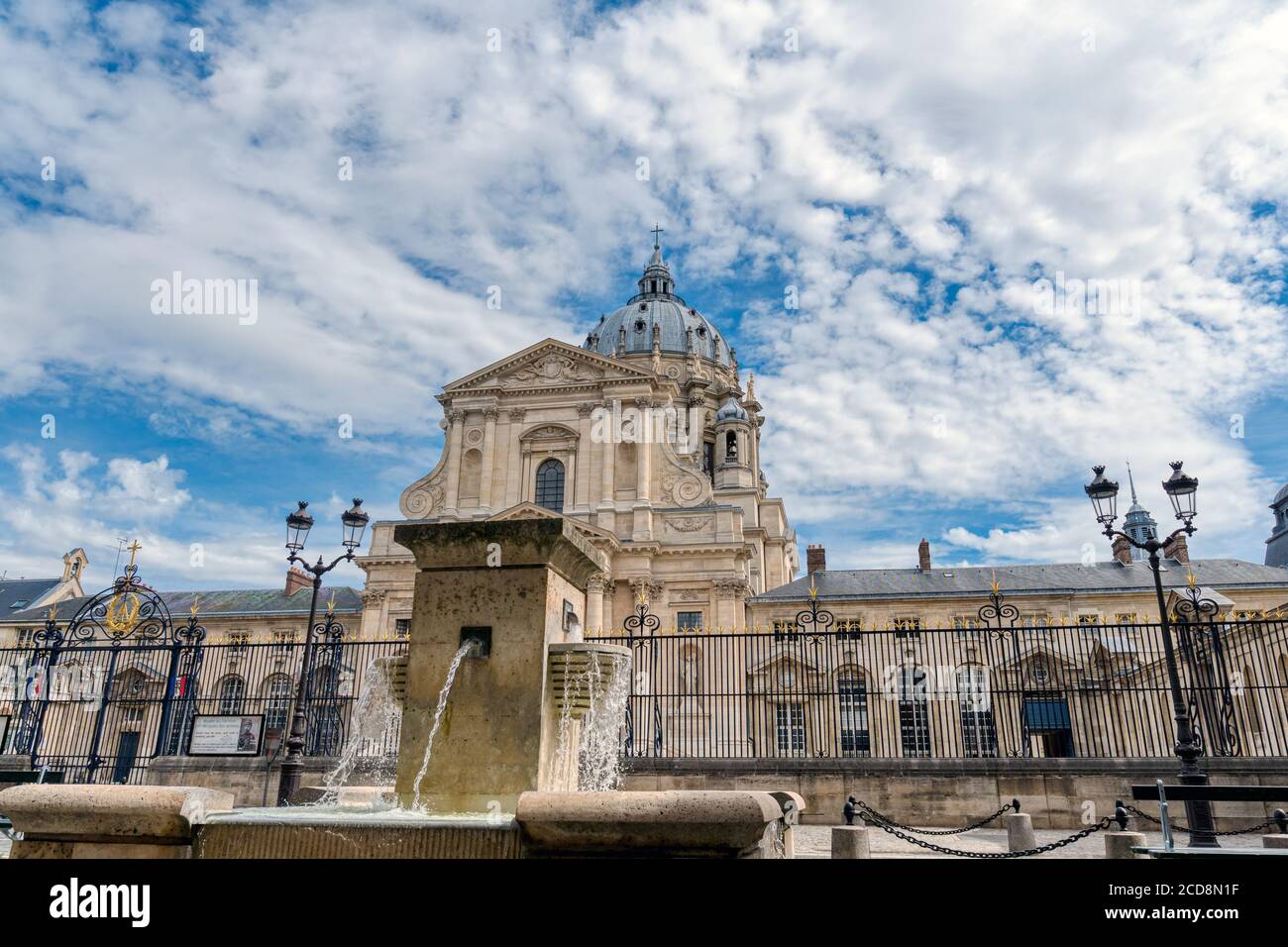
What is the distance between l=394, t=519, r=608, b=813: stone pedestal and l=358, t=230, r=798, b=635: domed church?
29840 millimetres

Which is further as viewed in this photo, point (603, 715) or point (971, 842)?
point (971, 842)

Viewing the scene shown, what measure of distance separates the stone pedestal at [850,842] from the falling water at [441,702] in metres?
4.17

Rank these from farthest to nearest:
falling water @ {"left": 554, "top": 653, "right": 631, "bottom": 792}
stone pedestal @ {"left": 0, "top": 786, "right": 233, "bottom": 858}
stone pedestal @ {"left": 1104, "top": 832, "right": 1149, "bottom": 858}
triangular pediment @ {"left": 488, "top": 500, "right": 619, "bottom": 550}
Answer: triangular pediment @ {"left": 488, "top": 500, "right": 619, "bottom": 550} < stone pedestal @ {"left": 1104, "top": 832, "right": 1149, "bottom": 858} < falling water @ {"left": 554, "top": 653, "right": 631, "bottom": 792} < stone pedestal @ {"left": 0, "top": 786, "right": 233, "bottom": 858}

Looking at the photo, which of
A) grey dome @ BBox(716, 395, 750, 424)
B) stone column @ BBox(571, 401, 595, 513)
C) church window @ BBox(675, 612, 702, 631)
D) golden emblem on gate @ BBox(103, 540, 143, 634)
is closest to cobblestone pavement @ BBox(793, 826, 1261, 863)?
golden emblem on gate @ BBox(103, 540, 143, 634)

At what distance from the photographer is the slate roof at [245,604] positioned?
45.8 m

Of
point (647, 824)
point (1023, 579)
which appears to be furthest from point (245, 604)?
point (647, 824)

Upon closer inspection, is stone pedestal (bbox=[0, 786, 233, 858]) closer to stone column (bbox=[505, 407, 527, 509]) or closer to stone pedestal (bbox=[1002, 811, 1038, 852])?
stone pedestal (bbox=[1002, 811, 1038, 852])

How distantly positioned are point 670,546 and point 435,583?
3315 centimetres

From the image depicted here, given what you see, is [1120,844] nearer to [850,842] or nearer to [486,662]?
[850,842]

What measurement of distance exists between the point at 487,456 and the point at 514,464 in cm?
143

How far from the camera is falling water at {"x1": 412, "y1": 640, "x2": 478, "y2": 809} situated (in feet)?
18.9

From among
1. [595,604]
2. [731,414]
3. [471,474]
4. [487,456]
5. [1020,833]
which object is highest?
[731,414]

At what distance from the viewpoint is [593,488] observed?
41156 mm

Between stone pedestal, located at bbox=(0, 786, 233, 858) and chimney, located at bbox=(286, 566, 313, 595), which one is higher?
chimney, located at bbox=(286, 566, 313, 595)
